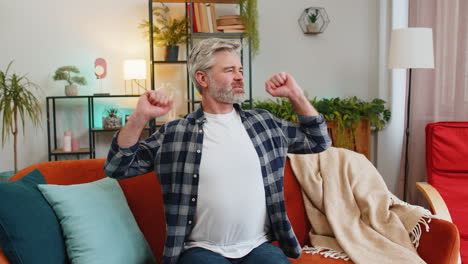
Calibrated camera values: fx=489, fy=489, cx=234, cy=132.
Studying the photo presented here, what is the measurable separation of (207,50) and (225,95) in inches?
7.5

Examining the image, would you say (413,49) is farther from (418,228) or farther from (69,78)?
(69,78)

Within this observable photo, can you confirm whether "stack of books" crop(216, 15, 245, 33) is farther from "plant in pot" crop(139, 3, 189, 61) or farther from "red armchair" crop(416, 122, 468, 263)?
"red armchair" crop(416, 122, 468, 263)

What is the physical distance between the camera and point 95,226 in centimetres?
181

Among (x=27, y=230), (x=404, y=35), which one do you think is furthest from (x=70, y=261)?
(x=404, y=35)

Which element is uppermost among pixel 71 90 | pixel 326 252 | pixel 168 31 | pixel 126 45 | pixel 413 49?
pixel 168 31

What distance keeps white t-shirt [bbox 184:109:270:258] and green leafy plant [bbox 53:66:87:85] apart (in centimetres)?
279

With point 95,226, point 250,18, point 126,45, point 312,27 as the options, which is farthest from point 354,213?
point 126,45

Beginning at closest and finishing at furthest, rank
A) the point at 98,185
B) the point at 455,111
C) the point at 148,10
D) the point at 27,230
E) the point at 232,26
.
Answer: the point at 27,230 → the point at 98,185 → the point at 455,111 → the point at 232,26 → the point at 148,10

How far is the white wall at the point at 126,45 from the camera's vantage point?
434cm

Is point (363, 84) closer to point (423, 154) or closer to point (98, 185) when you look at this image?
point (423, 154)

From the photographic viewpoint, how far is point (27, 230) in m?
1.58

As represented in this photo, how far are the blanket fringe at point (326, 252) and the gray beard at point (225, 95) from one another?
0.88m

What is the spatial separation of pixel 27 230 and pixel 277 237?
871 mm

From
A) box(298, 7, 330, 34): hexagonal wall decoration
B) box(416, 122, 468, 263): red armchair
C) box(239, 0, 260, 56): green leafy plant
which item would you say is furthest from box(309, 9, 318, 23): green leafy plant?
box(416, 122, 468, 263): red armchair
